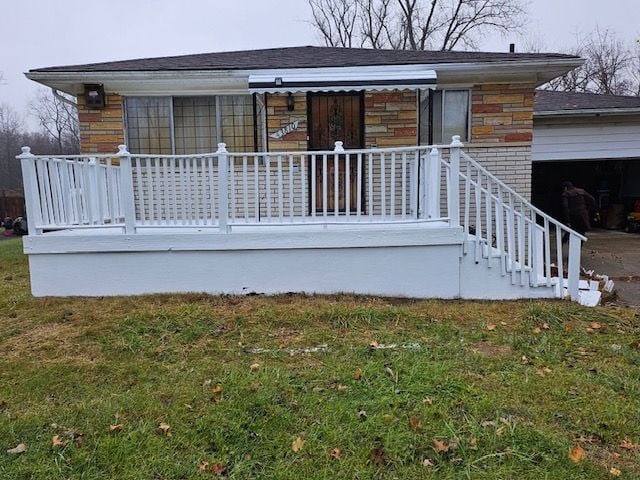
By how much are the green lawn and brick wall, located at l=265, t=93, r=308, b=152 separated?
10.3 feet

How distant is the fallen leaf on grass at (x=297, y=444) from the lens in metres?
2.44

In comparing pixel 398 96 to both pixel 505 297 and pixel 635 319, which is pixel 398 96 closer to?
pixel 505 297

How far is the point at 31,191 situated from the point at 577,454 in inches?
207

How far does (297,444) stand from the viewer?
247cm

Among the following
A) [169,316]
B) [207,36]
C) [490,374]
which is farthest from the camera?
[207,36]

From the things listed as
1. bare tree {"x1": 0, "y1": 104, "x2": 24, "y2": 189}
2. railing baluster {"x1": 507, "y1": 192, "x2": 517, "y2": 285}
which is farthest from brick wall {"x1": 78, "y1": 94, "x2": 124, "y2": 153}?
bare tree {"x1": 0, "y1": 104, "x2": 24, "y2": 189}

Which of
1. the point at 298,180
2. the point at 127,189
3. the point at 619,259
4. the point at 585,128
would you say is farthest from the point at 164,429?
the point at 585,128

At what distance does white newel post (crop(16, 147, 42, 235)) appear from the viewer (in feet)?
16.0

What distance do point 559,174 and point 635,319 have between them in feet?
36.0

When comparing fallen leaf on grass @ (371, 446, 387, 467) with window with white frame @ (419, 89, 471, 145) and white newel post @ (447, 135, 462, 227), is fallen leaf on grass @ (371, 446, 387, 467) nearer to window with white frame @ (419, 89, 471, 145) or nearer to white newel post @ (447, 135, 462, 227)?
white newel post @ (447, 135, 462, 227)

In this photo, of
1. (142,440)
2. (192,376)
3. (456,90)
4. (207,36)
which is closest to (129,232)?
(192,376)

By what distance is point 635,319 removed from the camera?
4402 millimetres

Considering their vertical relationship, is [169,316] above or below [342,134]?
below

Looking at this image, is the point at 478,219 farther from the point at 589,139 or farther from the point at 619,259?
the point at 589,139
